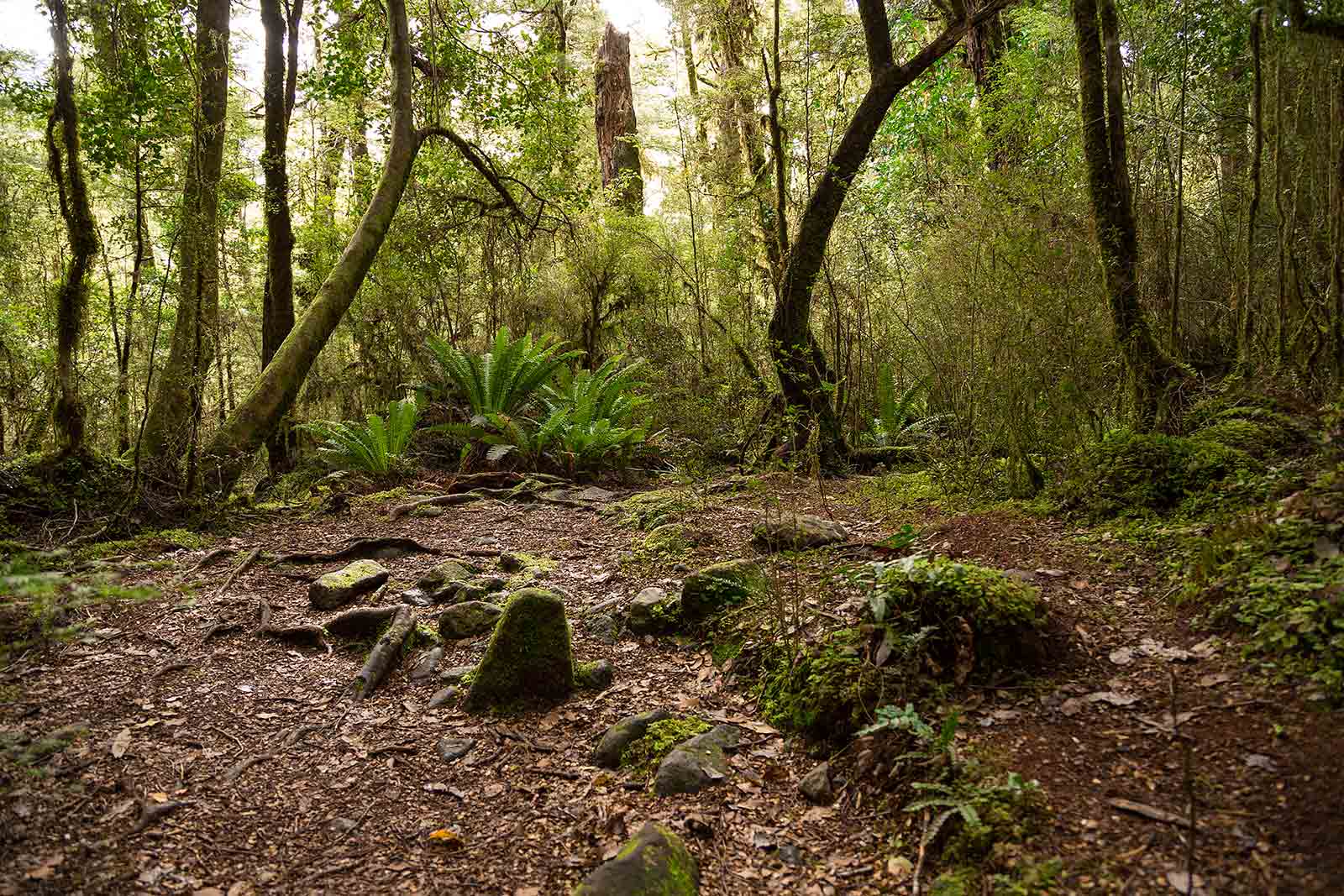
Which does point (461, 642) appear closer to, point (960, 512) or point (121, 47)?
point (960, 512)

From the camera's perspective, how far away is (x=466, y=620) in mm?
3576

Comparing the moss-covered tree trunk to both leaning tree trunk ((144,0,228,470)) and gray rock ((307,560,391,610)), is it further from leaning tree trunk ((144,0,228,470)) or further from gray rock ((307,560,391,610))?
gray rock ((307,560,391,610))

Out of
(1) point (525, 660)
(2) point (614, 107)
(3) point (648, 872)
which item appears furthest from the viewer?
(2) point (614, 107)

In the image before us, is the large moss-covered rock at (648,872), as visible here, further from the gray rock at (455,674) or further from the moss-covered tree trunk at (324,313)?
the moss-covered tree trunk at (324,313)

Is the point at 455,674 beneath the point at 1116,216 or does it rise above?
beneath

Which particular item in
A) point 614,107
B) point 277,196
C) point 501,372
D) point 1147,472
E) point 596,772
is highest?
point 614,107

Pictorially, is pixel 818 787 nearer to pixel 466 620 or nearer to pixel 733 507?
pixel 466 620

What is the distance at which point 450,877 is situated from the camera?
6.46 ft

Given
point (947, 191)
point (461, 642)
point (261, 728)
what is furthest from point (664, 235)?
point (261, 728)

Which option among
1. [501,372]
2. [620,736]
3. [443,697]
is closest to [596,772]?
[620,736]

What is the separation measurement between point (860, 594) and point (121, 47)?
6.36 meters

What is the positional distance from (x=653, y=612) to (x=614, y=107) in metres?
11.5

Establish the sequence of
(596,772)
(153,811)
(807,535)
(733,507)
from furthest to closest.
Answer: (733,507) → (807,535) → (596,772) → (153,811)

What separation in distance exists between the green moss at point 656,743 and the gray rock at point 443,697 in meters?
0.89
